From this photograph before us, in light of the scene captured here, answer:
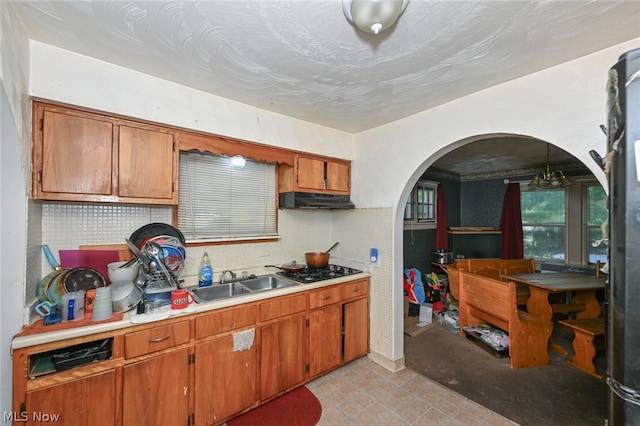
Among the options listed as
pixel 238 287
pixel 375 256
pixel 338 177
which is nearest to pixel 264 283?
pixel 238 287

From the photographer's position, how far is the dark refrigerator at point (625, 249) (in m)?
0.73

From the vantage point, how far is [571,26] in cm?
132

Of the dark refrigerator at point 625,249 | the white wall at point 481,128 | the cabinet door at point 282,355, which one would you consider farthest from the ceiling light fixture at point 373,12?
the cabinet door at point 282,355

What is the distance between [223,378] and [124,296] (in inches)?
34.2

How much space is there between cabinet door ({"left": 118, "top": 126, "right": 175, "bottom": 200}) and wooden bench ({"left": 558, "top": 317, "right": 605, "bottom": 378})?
12.8ft

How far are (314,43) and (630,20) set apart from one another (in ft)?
5.13

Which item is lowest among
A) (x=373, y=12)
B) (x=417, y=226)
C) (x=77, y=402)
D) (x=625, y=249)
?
(x=77, y=402)

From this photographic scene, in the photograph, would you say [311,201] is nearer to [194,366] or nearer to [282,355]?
[282,355]

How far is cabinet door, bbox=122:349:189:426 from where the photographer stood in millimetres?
1506

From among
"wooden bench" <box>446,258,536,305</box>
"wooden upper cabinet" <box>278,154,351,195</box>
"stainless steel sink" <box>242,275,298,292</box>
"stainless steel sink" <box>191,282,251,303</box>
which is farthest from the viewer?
"wooden bench" <box>446,258,536,305</box>

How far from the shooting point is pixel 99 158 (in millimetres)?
1673

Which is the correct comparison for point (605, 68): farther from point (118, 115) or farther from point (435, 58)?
point (118, 115)

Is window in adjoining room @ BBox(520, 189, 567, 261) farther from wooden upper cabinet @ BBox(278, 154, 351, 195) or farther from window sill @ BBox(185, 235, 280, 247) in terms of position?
window sill @ BBox(185, 235, 280, 247)

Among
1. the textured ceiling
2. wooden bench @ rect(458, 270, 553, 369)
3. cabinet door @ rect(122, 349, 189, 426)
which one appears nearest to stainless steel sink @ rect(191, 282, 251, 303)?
cabinet door @ rect(122, 349, 189, 426)
